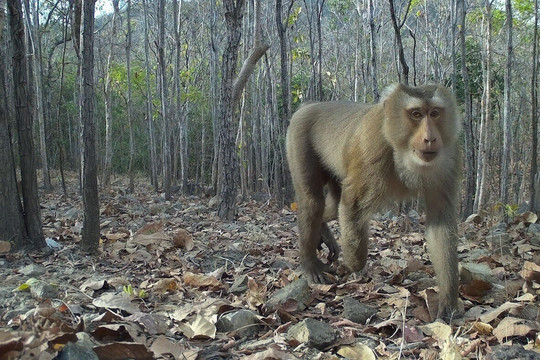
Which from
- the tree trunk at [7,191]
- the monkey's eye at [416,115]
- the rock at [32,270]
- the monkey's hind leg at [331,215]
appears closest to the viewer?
the monkey's eye at [416,115]

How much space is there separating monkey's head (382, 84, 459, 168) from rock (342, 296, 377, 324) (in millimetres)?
1066

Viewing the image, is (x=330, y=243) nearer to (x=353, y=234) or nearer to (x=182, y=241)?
(x=353, y=234)

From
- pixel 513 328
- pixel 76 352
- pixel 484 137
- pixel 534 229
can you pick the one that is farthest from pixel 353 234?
pixel 484 137

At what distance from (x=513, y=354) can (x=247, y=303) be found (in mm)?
1708

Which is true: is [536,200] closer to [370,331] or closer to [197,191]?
[370,331]

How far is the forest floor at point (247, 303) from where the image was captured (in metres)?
2.66

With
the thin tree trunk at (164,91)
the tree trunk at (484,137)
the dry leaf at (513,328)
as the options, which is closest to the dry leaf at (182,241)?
the dry leaf at (513,328)

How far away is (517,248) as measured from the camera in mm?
5047

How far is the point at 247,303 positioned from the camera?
355cm

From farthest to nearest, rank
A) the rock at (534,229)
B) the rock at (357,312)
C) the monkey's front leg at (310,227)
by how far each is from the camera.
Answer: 1. the rock at (534,229)
2. the monkey's front leg at (310,227)
3. the rock at (357,312)

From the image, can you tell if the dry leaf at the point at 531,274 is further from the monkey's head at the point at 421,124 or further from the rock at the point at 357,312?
the rock at the point at 357,312

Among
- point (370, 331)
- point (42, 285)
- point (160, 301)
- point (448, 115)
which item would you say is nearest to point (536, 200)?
point (448, 115)

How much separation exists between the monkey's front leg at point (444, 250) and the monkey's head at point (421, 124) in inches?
15.3

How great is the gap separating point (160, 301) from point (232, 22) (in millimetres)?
5453
